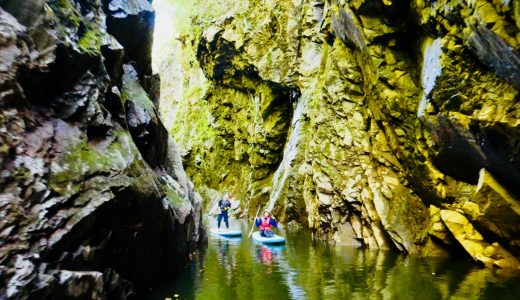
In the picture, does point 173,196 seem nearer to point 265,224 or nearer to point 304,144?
point 265,224

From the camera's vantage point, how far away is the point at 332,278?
55.3ft

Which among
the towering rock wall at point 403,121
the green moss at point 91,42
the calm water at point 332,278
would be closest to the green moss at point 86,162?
the green moss at point 91,42

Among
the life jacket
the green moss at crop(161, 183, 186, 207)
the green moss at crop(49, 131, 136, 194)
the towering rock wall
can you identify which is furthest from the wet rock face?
the life jacket

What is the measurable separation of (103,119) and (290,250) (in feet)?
48.8

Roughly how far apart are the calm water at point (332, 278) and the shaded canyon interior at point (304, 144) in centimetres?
122

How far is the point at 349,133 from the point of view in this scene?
86.6ft

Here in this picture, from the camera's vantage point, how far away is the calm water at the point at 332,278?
1411 centimetres

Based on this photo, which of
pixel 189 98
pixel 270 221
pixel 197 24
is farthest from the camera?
pixel 189 98

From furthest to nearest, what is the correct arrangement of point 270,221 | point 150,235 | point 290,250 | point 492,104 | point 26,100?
point 270,221 → point 290,250 → point 492,104 → point 150,235 → point 26,100

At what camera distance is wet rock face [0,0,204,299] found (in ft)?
29.5

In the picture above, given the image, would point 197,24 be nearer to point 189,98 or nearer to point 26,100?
point 189,98

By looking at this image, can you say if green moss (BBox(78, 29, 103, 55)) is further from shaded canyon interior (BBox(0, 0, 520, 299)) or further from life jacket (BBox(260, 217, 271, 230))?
life jacket (BBox(260, 217, 271, 230))

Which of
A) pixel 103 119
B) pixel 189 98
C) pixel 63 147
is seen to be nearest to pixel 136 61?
pixel 103 119

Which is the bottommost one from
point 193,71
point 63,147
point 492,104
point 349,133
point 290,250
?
point 290,250
